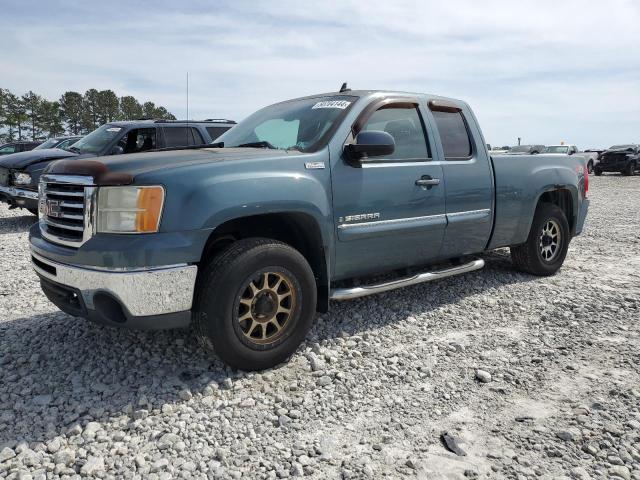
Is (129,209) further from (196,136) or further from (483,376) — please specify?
(196,136)

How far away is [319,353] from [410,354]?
2.03 feet

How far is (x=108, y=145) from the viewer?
27.7ft

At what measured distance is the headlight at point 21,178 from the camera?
27.6 feet

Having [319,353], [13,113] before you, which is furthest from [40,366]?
[13,113]

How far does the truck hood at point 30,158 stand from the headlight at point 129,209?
6423 millimetres

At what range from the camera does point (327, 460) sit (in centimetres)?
239

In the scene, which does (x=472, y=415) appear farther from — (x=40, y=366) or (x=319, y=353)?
(x=40, y=366)

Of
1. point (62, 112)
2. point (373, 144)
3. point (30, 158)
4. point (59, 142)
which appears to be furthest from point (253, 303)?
point (62, 112)

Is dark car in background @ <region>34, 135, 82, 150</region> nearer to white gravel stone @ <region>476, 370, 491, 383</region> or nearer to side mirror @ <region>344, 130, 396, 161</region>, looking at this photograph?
side mirror @ <region>344, 130, 396, 161</region>

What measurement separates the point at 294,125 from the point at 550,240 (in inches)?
128

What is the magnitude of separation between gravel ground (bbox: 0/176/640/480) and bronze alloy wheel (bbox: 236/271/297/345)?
0.27 meters

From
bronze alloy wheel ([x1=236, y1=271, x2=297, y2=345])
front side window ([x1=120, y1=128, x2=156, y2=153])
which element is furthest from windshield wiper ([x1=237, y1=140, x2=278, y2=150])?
front side window ([x1=120, y1=128, x2=156, y2=153])

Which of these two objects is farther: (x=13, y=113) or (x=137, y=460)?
→ (x=13, y=113)

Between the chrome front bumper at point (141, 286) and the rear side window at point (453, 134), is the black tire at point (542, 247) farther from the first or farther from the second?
the chrome front bumper at point (141, 286)
